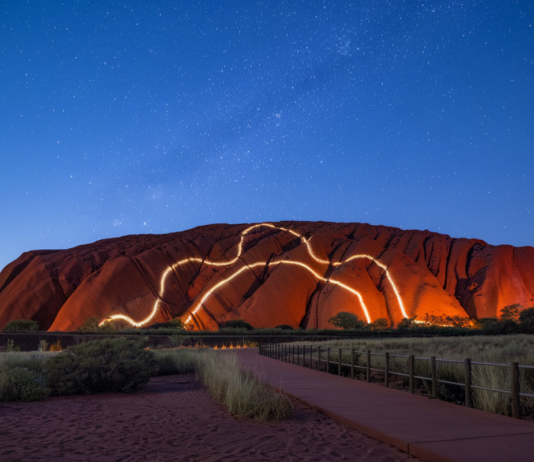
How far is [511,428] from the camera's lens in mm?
6203

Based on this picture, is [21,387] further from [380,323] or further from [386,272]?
[386,272]

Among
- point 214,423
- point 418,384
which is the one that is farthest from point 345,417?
point 418,384

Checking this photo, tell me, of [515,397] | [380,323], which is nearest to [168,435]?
[515,397]

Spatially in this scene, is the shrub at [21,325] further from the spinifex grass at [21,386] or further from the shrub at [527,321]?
the shrub at [527,321]

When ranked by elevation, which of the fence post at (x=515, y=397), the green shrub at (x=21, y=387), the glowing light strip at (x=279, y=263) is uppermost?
the glowing light strip at (x=279, y=263)

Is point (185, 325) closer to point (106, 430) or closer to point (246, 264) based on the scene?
point (246, 264)

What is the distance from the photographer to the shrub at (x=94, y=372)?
1152 cm

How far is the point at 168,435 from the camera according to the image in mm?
6992

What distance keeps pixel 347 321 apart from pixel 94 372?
129 feet

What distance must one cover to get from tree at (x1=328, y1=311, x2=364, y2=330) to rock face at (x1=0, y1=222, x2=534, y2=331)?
283 cm

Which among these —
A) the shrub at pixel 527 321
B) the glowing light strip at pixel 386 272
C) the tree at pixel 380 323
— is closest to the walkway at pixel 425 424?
the shrub at pixel 527 321

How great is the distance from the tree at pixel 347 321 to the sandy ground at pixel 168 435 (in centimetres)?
4018

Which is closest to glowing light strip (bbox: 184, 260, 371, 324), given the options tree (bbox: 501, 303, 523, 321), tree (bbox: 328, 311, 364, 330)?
tree (bbox: 328, 311, 364, 330)

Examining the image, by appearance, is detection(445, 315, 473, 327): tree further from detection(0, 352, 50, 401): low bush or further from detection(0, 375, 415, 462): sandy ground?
detection(0, 352, 50, 401): low bush
